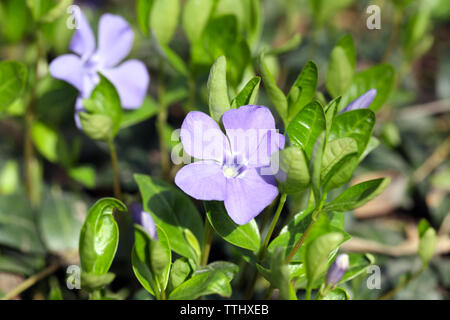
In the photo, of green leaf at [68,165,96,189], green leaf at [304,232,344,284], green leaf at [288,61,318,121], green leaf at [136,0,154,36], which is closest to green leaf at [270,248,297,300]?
green leaf at [304,232,344,284]

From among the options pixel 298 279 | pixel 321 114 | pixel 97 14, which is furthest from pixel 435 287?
pixel 97 14

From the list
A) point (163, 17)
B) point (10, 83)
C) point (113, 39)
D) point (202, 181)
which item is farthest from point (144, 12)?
point (202, 181)

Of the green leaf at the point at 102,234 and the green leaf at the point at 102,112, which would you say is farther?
the green leaf at the point at 102,112

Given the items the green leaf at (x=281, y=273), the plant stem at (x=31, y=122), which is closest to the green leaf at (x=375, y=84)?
the green leaf at (x=281, y=273)

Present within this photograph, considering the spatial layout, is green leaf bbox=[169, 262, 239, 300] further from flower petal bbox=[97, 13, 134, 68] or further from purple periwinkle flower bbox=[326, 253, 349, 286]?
flower petal bbox=[97, 13, 134, 68]

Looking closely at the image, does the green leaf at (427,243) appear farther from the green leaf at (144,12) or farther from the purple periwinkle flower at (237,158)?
the green leaf at (144,12)

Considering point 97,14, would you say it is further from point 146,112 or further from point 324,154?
point 324,154

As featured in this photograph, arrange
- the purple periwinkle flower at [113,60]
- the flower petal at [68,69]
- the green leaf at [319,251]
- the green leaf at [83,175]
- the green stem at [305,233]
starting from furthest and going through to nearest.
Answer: the green leaf at [83,175] < the purple periwinkle flower at [113,60] < the flower petal at [68,69] < the green stem at [305,233] < the green leaf at [319,251]

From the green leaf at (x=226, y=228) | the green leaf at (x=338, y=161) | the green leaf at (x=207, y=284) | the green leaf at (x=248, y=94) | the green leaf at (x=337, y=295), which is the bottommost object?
the green leaf at (x=337, y=295)
